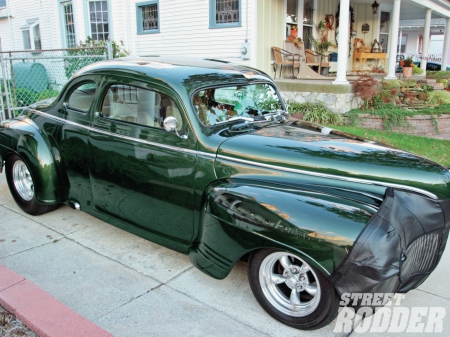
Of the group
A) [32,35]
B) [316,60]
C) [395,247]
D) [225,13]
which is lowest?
[395,247]

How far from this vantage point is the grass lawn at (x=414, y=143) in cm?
709

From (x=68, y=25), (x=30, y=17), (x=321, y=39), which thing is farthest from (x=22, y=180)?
(x=30, y=17)

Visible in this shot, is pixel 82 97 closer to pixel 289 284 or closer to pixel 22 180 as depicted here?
pixel 22 180

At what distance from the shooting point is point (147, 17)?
13.6m

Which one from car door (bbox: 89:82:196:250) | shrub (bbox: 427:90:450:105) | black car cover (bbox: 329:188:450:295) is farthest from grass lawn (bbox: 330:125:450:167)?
car door (bbox: 89:82:196:250)

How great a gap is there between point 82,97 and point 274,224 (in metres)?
2.64

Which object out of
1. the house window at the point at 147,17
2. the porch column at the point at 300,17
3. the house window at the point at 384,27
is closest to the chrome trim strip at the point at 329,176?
the porch column at the point at 300,17

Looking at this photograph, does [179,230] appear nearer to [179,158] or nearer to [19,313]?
[179,158]

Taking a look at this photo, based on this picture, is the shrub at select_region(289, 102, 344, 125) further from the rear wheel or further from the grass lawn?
the rear wheel

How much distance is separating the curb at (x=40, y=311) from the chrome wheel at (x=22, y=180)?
62.7 inches

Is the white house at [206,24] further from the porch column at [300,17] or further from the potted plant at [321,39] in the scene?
the potted plant at [321,39]

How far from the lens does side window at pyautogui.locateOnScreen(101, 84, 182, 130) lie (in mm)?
3549

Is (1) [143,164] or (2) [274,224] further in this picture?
(1) [143,164]

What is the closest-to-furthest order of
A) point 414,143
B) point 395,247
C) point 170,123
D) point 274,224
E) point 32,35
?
point 395,247 → point 274,224 → point 170,123 → point 414,143 → point 32,35
